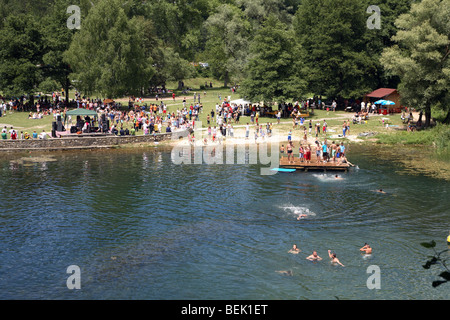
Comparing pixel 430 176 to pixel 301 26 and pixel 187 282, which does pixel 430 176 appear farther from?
pixel 301 26

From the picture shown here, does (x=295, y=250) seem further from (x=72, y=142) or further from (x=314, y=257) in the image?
(x=72, y=142)

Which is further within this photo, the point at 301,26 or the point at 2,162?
the point at 301,26

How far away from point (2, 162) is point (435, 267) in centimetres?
4080

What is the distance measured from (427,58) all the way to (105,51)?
144 feet

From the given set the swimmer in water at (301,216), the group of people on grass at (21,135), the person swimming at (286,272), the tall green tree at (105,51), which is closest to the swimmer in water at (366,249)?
the person swimming at (286,272)

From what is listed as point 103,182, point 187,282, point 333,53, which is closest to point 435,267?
point 187,282

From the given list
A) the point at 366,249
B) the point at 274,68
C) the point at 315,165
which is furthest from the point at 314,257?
the point at 274,68

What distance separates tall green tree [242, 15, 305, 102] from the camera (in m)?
68.4

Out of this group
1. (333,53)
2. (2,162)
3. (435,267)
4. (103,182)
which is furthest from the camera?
(333,53)

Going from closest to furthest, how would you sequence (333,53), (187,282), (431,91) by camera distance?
1. (187,282)
2. (431,91)
3. (333,53)

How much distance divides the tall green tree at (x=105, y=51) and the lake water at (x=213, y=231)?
29.0m
